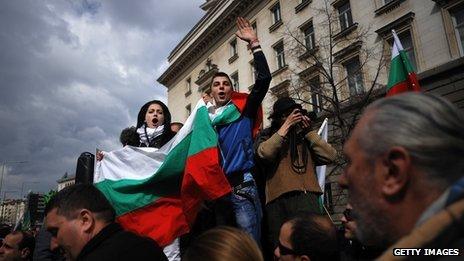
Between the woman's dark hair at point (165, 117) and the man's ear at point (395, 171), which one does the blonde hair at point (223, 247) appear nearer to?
the man's ear at point (395, 171)

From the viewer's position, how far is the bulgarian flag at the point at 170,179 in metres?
3.39

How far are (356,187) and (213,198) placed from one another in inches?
85.1

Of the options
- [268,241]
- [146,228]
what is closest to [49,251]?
[146,228]

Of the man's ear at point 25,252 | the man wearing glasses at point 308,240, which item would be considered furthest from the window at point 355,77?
the man wearing glasses at point 308,240

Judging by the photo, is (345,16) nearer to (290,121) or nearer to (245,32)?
(245,32)

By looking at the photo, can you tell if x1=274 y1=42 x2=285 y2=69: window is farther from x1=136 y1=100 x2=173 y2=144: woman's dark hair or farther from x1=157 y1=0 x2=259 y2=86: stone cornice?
x1=136 y1=100 x2=173 y2=144: woman's dark hair

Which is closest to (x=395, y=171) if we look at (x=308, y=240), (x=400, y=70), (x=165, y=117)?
(x=308, y=240)

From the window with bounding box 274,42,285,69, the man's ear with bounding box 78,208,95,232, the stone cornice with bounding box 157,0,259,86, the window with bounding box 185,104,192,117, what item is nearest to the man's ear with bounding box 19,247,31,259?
the man's ear with bounding box 78,208,95,232

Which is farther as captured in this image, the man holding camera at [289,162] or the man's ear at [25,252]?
the man's ear at [25,252]

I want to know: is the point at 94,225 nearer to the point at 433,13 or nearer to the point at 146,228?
the point at 146,228

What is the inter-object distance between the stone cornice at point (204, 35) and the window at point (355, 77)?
1014 cm

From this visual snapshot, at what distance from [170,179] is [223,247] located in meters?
2.15

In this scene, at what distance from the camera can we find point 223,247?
1.77 metres

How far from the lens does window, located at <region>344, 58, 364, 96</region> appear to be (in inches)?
666
